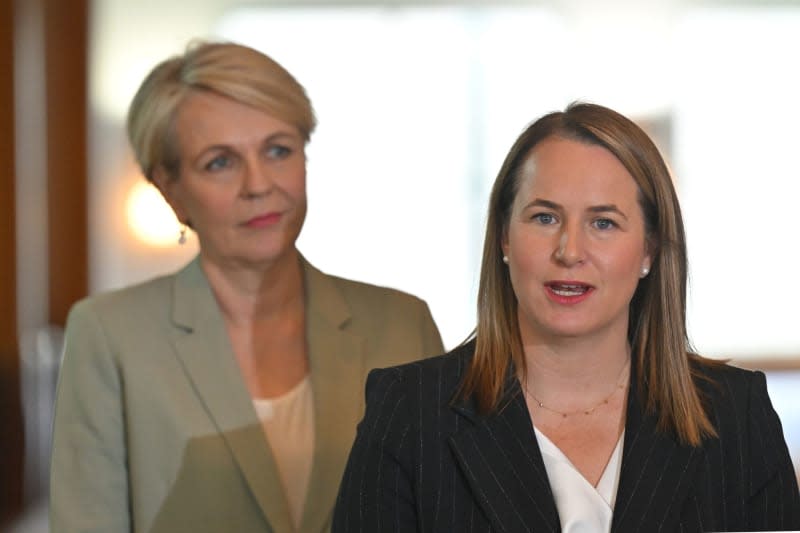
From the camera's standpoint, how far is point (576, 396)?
2.04 metres

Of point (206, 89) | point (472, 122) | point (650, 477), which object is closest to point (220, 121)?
point (206, 89)

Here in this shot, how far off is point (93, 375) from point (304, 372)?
0.40 meters

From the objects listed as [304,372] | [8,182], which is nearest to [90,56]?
[8,182]

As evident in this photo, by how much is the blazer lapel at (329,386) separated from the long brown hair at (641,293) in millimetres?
466

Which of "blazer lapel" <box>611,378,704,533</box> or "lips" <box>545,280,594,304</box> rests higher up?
"lips" <box>545,280,594,304</box>

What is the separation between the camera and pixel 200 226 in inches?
96.3

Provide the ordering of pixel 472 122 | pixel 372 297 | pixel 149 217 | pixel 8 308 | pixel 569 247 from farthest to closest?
pixel 472 122 < pixel 149 217 < pixel 8 308 < pixel 372 297 < pixel 569 247

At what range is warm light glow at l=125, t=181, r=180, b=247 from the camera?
6.37 meters

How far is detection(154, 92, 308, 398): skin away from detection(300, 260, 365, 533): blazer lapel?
5cm

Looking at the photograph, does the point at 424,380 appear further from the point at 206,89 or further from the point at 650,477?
the point at 206,89

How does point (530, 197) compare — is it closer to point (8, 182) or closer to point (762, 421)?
point (762, 421)

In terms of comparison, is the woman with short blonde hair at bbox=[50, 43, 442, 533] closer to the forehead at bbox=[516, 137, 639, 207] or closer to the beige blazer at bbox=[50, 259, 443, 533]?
the beige blazer at bbox=[50, 259, 443, 533]

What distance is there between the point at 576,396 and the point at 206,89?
0.92 m

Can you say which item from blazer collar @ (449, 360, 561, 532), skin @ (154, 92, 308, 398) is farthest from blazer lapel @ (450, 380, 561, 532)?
skin @ (154, 92, 308, 398)
